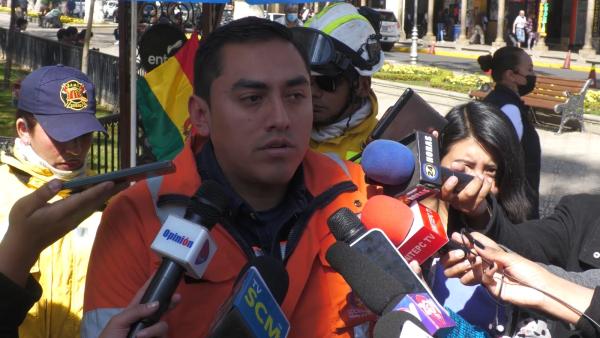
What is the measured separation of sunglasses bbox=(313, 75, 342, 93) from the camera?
3.35m

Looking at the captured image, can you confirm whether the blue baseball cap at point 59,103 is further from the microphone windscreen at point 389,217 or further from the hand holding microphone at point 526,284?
the hand holding microphone at point 526,284

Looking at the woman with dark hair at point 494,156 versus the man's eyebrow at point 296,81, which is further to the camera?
the woman with dark hair at point 494,156

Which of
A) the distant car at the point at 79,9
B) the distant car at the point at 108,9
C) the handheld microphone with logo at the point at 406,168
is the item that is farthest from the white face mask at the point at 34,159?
the distant car at the point at 79,9

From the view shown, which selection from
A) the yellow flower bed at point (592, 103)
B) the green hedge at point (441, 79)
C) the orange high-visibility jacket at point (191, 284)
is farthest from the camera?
the green hedge at point (441, 79)

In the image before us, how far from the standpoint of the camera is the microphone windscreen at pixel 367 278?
1.61 metres

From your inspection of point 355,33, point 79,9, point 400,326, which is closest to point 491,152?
point 355,33

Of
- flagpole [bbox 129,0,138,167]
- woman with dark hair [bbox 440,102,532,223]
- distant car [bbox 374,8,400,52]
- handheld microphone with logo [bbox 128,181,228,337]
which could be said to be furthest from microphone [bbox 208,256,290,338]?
distant car [bbox 374,8,400,52]

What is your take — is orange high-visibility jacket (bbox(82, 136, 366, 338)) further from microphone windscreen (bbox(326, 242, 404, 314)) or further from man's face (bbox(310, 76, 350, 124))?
man's face (bbox(310, 76, 350, 124))

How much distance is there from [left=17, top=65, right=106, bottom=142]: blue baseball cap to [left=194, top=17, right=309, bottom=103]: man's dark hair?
3.41ft

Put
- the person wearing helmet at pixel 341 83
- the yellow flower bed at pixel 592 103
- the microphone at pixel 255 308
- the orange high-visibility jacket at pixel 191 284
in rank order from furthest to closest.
→ 1. the yellow flower bed at pixel 592 103
2. the person wearing helmet at pixel 341 83
3. the orange high-visibility jacket at pixel 191 284
4. the microphone at pixel 255 308

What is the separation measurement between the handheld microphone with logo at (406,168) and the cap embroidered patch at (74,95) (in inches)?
55.2

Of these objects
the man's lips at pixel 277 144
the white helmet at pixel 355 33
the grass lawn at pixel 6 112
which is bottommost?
the grass lawn at pixel 6 112

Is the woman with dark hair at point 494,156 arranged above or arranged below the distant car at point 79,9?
below

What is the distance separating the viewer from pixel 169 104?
5363mm
